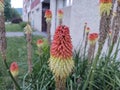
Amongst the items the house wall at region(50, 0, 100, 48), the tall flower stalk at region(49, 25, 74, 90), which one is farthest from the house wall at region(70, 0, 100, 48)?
the tall flower stalk at region(49, 25, 74, 90)

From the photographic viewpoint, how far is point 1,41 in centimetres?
198

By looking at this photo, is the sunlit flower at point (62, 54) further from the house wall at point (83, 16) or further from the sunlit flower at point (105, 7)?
the house wall at point (83, 16)

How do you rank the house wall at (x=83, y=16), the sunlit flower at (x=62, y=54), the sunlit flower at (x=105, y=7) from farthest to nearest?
the house wall at (x=83, y=16)
the sunlit flower at (x=105, y=7)
the sunlit flower at (x=62, y=54)

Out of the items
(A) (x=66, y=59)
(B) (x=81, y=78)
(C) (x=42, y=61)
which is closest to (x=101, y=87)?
(B) (x=81, y=78)

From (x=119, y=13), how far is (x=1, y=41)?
2.99ft

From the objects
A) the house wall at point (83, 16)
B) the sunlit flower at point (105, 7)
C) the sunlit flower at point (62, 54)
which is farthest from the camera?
the house wall at point (83, 16)

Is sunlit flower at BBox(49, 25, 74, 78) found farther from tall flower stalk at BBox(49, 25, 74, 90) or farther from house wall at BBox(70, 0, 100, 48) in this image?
house wall at BBox(70, 0, 100, 48)

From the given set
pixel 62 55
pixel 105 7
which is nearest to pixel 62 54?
pixel 62 55

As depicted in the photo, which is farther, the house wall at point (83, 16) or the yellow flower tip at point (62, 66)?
the house wall at point (83, 16)

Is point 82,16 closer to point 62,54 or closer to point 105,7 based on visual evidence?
point 105,7

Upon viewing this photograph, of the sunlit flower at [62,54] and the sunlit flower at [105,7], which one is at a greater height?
the sunlit flower at [105,7]

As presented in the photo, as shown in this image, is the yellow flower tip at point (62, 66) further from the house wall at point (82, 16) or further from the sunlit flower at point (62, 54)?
the house wall at point (82, 16)

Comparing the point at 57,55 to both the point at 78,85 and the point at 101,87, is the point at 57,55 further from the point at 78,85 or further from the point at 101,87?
the point at 101,87

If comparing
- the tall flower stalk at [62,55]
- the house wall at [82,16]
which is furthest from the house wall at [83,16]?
the tall flower stalk at [62,55]
